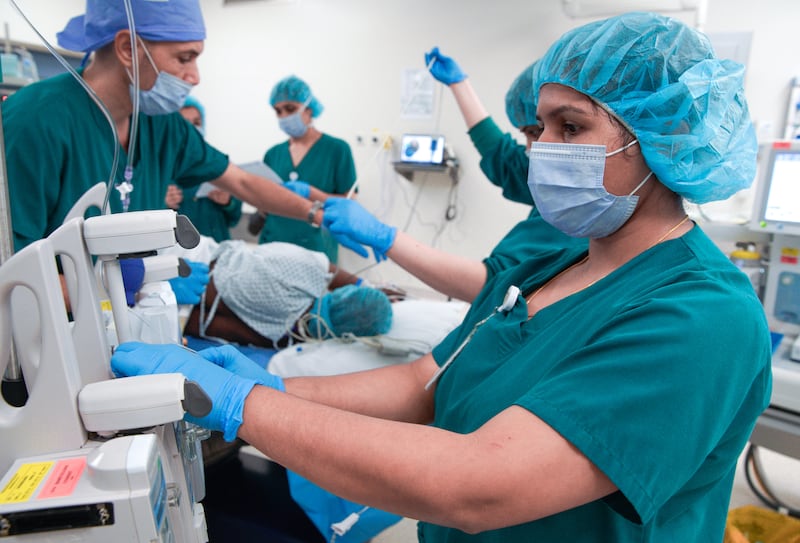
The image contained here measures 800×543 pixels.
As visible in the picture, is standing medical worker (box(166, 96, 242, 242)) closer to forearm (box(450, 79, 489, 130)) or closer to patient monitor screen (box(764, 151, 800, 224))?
forearm (box(450, 79, 489, 130))

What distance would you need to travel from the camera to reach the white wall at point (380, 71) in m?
3.64

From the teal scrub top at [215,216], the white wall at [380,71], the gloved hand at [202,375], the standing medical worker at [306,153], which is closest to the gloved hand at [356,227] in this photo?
the gloved hand at [202,375]

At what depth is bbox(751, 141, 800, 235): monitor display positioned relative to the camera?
1.77 meters

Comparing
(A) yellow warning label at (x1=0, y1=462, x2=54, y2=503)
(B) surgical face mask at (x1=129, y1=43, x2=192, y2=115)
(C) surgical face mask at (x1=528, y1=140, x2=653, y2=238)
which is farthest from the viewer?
(B) surgical face mask at (x1=129, y1=43, x2=192, y2=115)

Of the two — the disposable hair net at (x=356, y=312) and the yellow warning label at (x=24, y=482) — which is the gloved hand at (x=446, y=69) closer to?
the disposable hair net at (x=356, y=312)

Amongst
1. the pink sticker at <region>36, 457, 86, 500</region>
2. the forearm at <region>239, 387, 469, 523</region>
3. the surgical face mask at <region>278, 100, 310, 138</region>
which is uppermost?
the surgical face mask at <region>278, 100, 310, 138</region>

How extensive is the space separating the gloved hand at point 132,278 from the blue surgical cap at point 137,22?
72 centimetres

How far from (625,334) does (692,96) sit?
37cm

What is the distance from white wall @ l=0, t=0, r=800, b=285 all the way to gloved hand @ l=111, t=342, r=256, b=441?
2799 millimetres

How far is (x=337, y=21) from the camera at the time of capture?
4.09 m

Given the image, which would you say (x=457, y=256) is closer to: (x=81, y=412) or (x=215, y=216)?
(x=81, y=412)

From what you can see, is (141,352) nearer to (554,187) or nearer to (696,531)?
(554,187)

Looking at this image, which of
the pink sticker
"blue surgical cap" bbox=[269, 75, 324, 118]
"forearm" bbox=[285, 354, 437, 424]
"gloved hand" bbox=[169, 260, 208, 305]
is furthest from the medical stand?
"blue surgical cap" bbox=[269, 75, 324, 118]

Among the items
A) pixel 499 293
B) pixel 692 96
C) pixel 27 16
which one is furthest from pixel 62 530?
pixel 27 16
